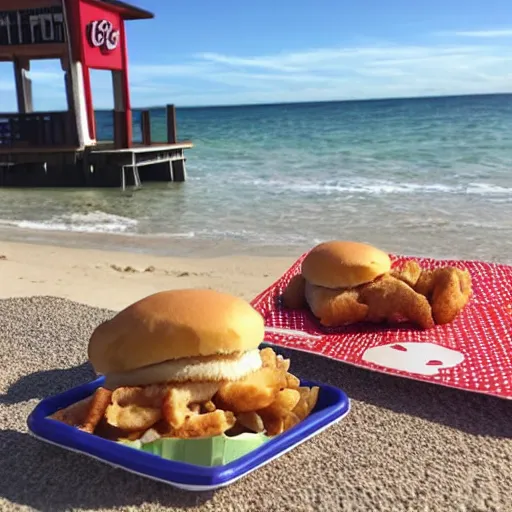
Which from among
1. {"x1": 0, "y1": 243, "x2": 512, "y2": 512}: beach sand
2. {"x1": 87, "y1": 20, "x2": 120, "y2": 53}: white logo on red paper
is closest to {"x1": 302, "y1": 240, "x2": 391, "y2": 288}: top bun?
{"x1": 0, "y1": 243, "x2": 512, "y2": 512}: beach sand

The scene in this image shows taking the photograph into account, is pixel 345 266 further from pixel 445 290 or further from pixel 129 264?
pixel 129 264

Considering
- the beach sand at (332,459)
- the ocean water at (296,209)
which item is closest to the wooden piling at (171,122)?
the ocean water at (296,209)

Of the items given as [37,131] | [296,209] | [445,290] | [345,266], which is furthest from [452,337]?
[37,131]

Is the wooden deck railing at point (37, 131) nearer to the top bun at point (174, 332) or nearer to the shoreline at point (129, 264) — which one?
the shoreline at point (129, 264)

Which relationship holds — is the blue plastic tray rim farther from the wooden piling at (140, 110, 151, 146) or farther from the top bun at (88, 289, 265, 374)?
the wooden piling at (140, 110, 151, 146)

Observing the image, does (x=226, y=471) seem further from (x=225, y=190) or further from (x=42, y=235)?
(x=225, y=190)
